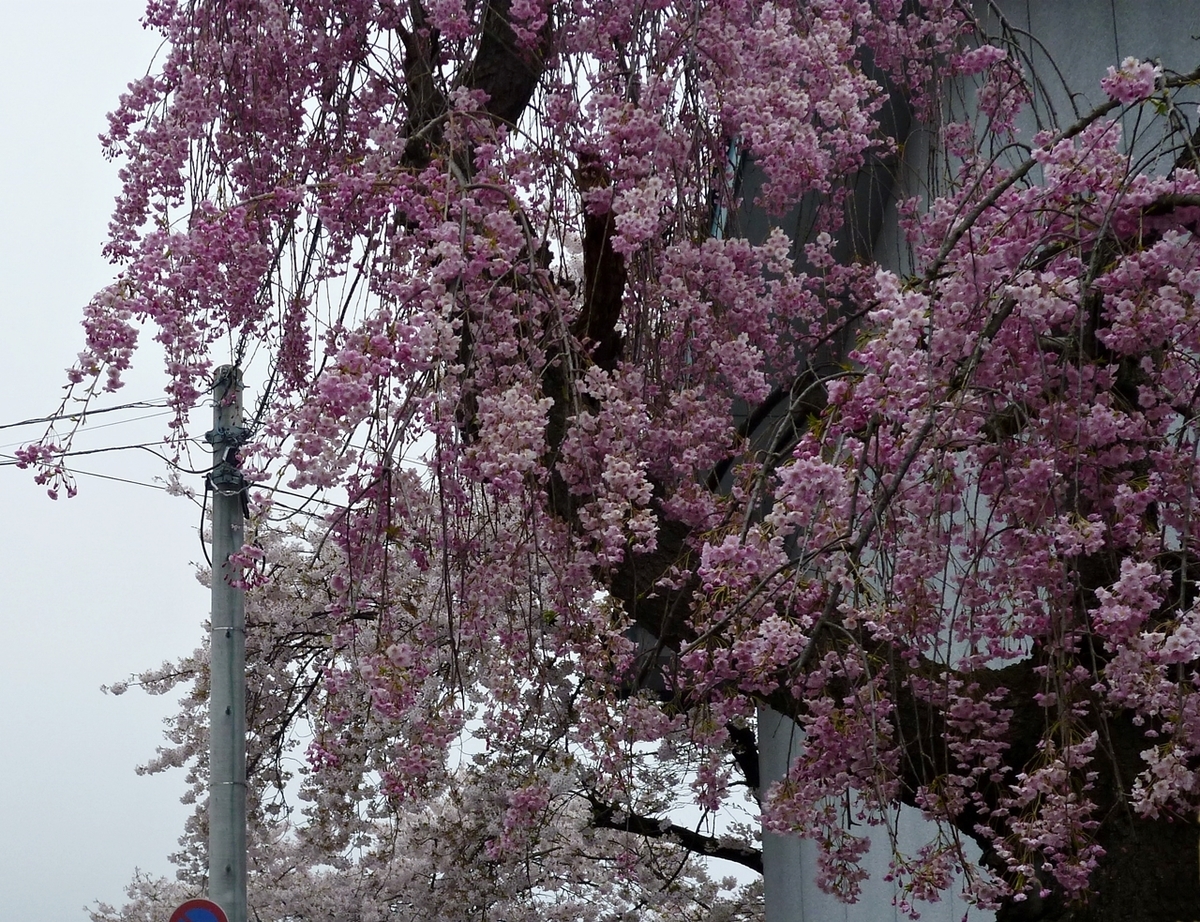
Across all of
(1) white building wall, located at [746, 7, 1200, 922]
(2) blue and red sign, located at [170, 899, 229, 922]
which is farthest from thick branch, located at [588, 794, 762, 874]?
(2) blue and red sign, located at [170, 899, 229, 922]

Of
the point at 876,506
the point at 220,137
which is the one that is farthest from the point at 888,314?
the point at 220,137

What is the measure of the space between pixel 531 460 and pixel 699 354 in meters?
1.09

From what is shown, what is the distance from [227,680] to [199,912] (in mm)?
900

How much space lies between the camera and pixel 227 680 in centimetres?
517

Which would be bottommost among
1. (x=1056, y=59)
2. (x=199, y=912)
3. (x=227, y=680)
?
(x=199, y=912)

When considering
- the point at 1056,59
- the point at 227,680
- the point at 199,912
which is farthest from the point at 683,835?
the point at 1056,59

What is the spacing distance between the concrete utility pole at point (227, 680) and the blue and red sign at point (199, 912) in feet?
0.79

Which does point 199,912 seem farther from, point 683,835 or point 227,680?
point 683,835

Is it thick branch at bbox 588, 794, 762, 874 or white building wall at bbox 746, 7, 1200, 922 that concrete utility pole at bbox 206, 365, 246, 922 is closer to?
white building wall at bbox 746, 7, 1200, 922

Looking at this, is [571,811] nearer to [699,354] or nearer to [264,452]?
[699,354]

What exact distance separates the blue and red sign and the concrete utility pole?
0.24 m

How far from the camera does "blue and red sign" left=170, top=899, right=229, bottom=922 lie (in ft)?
15.0

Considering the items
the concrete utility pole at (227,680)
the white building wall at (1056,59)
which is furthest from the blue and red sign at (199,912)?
the white building wall at (1056,59)

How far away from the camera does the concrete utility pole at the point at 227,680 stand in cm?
489
